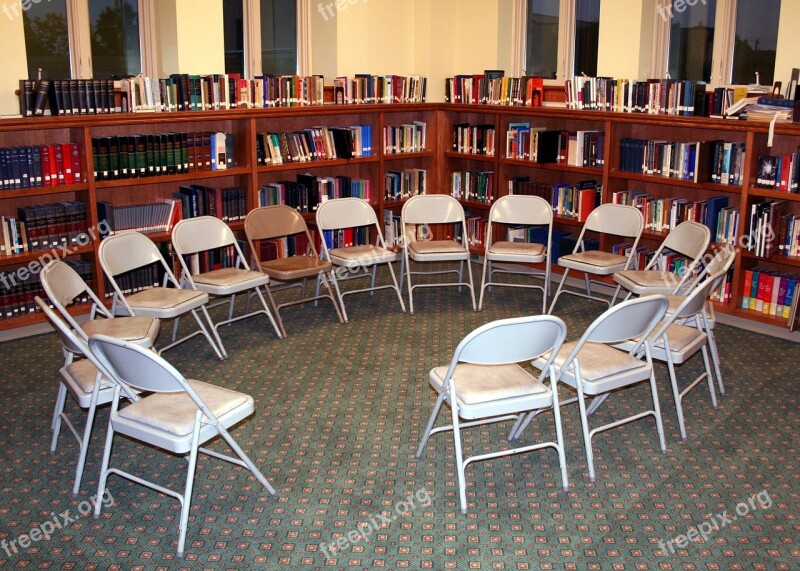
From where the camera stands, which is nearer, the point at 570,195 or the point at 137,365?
the point at 137,365

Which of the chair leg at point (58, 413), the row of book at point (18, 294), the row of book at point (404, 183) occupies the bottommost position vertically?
the chair leg at point (58, 413)

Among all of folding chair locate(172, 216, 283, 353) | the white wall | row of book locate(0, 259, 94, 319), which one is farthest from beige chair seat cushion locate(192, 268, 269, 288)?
the white wall

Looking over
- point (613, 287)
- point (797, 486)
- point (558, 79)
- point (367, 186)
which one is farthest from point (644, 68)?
point (797, 486)

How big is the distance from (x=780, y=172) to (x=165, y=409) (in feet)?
15.3

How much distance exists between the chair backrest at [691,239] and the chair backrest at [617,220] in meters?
0.60

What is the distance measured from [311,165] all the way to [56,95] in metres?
2.24

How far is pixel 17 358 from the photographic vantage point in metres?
5.64

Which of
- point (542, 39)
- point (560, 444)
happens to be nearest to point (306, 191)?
point (542, 39)

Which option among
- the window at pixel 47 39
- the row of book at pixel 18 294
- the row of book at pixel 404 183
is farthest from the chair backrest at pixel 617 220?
the window at pixel 47 39

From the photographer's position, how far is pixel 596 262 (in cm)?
633

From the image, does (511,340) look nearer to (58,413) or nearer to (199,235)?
(58,413)

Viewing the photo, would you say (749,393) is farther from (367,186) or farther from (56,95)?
(56,95)

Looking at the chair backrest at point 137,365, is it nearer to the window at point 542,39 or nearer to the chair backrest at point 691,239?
the chair backrest at point 691,239

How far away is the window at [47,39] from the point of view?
6.59m
